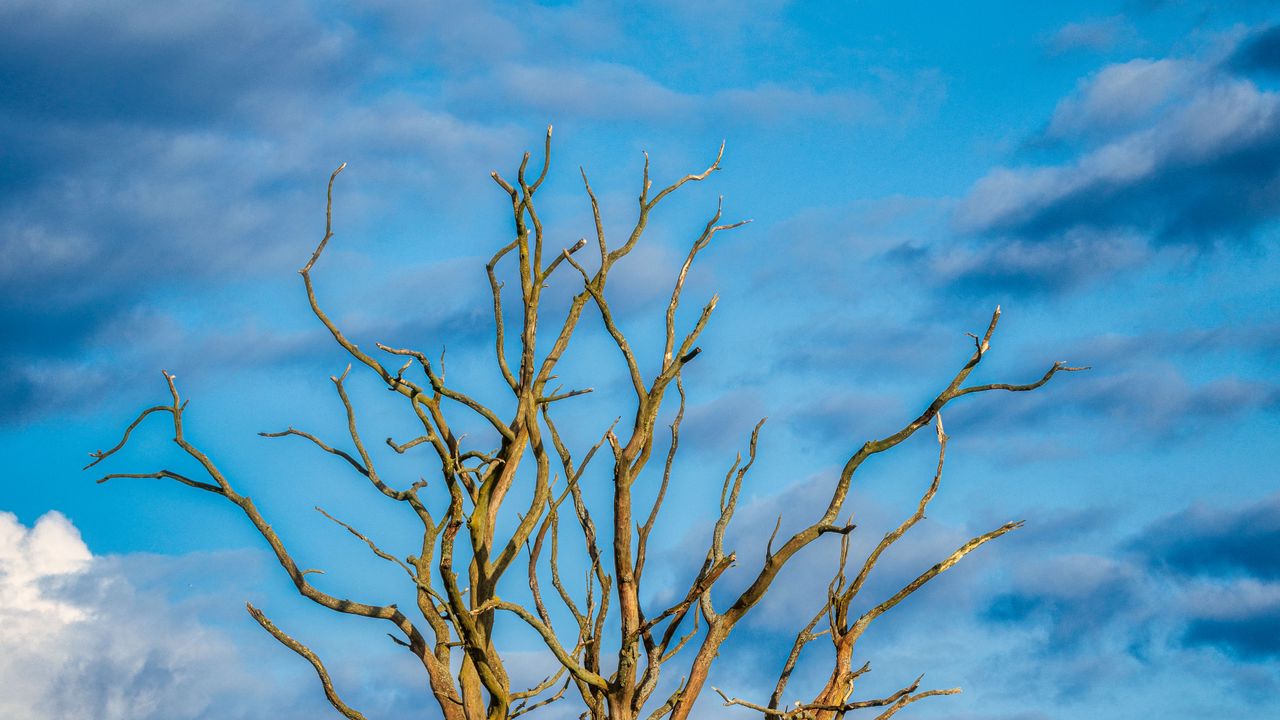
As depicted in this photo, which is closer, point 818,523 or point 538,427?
point 818,523

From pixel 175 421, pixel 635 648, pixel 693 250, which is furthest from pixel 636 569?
pixel 175 421

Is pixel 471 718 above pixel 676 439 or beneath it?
beneath

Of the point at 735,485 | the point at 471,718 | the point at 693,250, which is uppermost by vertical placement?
the point at 693,250

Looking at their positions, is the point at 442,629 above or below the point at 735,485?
below

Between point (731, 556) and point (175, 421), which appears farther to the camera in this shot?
point (175, 421)

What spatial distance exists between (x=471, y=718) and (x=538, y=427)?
6.74 ft

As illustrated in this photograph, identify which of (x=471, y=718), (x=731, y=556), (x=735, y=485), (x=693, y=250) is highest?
(x=693, y=250)

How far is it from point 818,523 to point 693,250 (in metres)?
2.24

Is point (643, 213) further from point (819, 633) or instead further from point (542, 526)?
point (819, 633)

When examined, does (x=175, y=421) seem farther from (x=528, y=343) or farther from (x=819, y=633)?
(x=819, y=633)

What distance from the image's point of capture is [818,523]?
9328 mm

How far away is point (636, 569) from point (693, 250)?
93.2 inches

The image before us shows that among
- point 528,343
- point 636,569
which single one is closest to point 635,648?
point 636,569

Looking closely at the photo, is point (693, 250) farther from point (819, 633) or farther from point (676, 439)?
point (819, 633)
